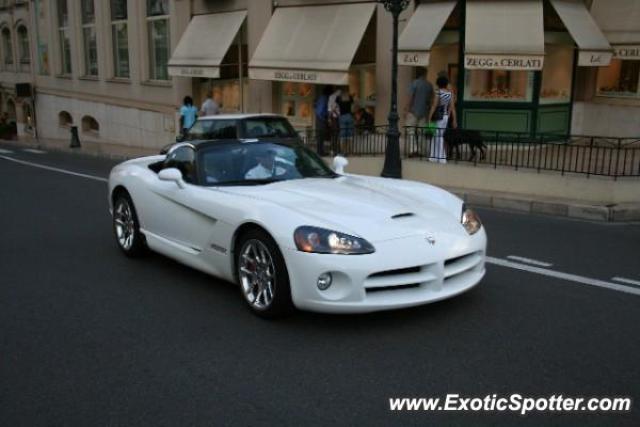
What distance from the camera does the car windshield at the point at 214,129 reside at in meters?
12.6

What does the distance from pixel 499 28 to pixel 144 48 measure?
16.1 metres

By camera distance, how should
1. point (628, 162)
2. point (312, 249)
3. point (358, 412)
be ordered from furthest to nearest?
point (628, 162) → point (312, 249) → point (358, 412)

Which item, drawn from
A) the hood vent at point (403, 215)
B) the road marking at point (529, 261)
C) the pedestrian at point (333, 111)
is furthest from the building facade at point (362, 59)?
the hood vent at point (403, 215)

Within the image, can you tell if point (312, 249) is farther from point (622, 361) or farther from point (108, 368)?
point (622, 361)

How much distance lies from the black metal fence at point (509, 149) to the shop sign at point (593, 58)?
2.36 m

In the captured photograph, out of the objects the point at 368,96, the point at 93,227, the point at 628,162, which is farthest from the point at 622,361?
the point at 368,96

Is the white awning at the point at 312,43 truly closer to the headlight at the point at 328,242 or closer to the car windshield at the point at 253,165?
the car windshield at the point at 253,165

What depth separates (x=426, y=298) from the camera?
16.8 feet

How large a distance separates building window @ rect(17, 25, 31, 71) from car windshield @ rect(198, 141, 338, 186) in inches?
1410

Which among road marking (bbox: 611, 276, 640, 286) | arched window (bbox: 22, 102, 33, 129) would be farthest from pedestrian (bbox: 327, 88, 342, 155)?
arched window (bbox: 22, 102, 33, 129)

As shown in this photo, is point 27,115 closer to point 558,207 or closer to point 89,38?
point 89,38

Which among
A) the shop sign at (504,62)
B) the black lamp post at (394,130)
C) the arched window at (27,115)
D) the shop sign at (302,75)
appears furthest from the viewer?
the arched window at (27,115)

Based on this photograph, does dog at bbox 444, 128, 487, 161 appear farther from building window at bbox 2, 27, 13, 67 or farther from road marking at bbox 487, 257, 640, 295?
building window at bbox 2, 27, 13, 67

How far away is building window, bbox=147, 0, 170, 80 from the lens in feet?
84.9
